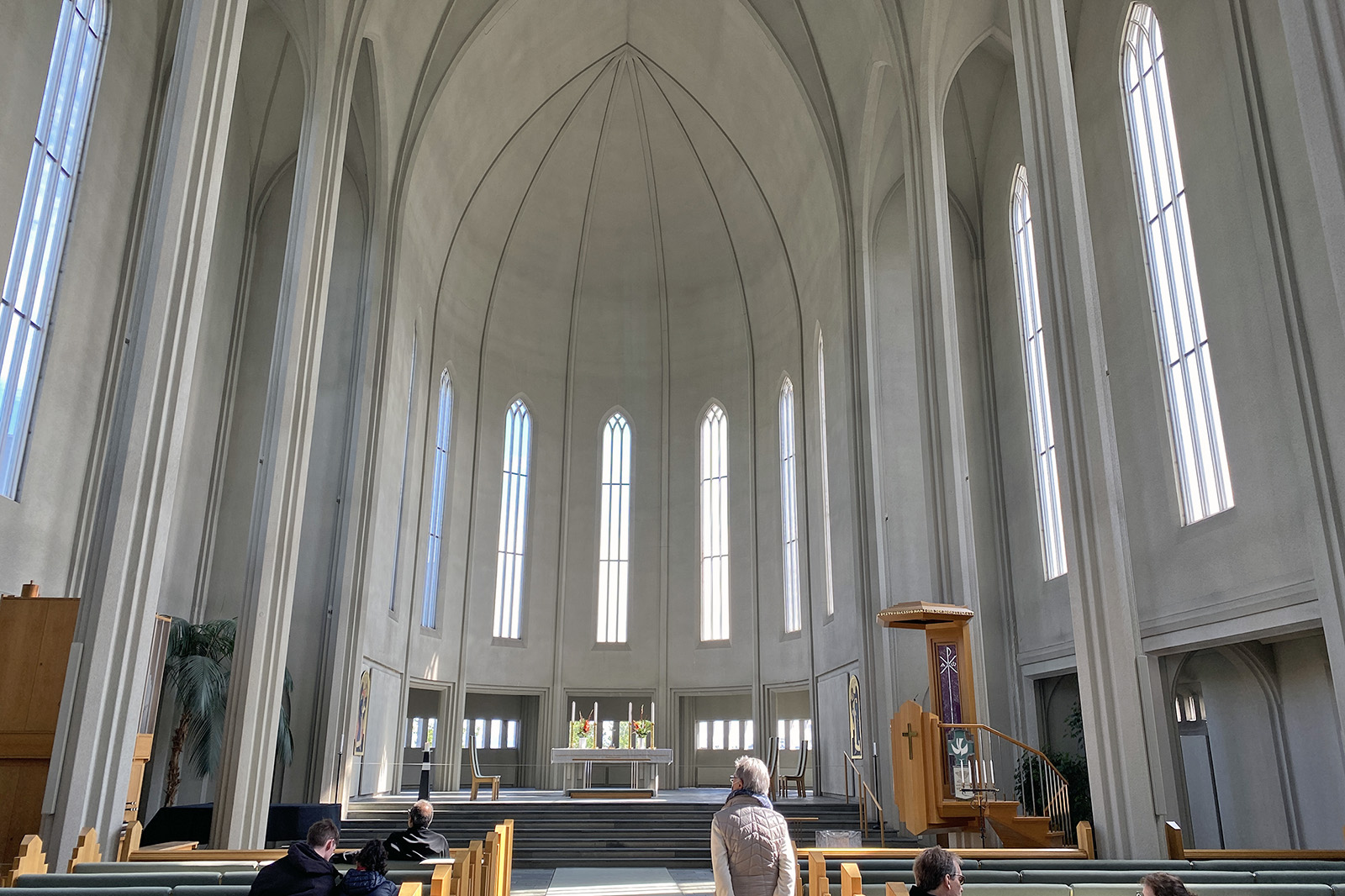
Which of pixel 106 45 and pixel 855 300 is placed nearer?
pixel 106 45

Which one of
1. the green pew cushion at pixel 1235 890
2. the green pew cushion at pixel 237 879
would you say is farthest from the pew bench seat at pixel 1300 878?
the green pew cushion at pixel 237 879

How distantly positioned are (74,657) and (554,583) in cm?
1582

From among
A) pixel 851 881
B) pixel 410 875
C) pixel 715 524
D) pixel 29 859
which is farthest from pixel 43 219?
pixel 715 524

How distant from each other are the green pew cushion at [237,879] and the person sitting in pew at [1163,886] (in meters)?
3.86

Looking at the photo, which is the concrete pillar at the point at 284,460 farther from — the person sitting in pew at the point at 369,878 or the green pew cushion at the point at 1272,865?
the green pew cushion at the point at 1272,865

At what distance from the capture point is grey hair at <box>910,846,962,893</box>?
3.23m

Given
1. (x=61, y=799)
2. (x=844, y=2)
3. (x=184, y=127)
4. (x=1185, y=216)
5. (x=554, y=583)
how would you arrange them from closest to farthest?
(x=61, y=799)
(x=184, y=127)
(x=1185, y=216)
(x=844, y=2)
(x=554, y=583)

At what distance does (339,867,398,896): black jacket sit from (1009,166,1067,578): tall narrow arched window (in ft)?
42.7

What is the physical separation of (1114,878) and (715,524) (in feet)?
58.2

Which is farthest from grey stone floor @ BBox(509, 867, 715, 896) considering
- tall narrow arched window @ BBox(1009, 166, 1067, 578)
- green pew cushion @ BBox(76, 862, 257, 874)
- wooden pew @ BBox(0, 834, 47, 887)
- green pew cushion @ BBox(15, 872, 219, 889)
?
tall narrow arched window @ BBox(1009, 166, 1067, 578)

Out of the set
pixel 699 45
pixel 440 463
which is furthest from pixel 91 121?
pixel 699 45

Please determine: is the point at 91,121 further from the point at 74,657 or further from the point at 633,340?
the point at 633,340

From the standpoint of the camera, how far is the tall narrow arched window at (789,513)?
20578 mm

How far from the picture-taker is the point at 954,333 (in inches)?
496
